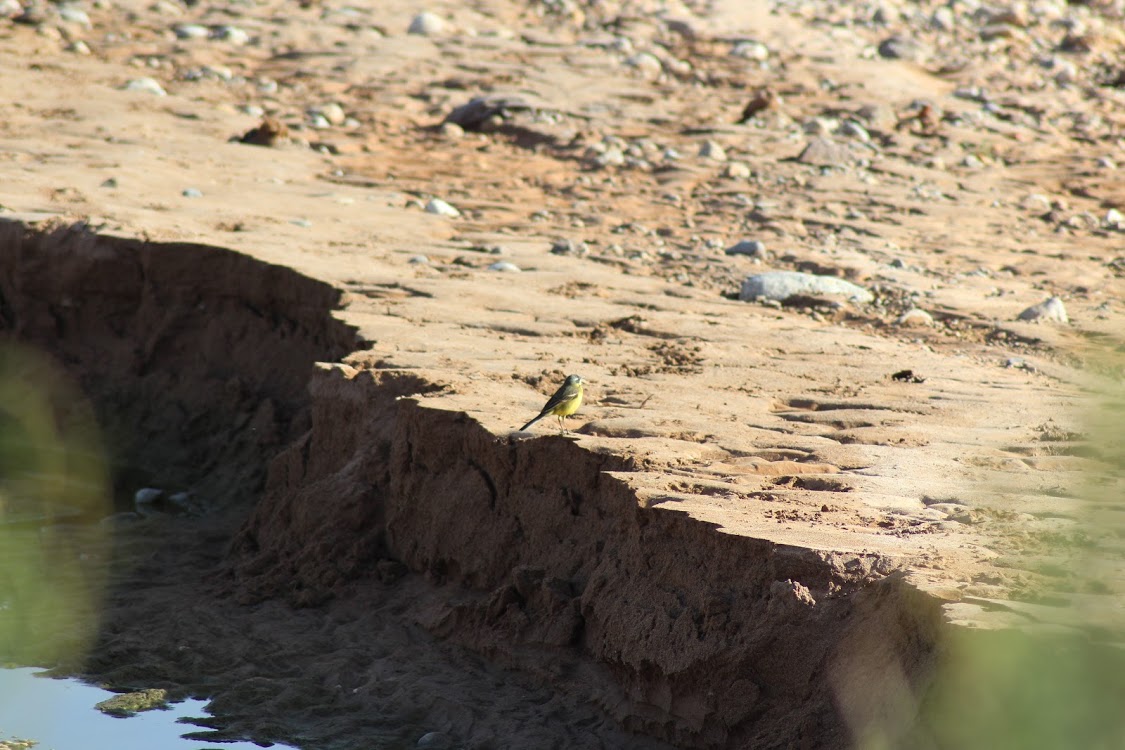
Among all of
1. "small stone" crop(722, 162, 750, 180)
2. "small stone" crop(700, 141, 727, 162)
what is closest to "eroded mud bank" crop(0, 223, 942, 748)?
"small stone" crop(722, 162, 750, 180)

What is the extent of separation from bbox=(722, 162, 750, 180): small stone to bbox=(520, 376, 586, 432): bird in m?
5.18

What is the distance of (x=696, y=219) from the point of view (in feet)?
27.2

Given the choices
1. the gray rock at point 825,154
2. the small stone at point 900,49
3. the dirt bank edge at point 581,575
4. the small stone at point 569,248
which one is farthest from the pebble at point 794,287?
the small stone at point 900,49

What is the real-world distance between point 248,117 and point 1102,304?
5.96 meters

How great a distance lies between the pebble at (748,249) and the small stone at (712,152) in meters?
2.14

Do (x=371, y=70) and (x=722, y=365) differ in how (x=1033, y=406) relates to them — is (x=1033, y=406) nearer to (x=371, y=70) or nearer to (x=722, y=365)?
(x=722, y=365)

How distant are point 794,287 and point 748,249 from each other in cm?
81

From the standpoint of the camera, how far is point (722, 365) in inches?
217

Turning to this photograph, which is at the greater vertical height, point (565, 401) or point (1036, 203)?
point (1036, 203)

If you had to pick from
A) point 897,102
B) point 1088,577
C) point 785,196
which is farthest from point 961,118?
point 1088,577

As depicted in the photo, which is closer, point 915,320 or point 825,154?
point 915,320

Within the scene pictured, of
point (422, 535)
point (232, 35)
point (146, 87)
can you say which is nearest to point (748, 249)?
point (422, 535)

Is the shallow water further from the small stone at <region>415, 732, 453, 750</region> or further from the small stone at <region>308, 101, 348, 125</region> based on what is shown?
the small stone at <region>308, 101, 348, 125</region>

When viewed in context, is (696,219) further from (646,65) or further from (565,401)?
(565,401)
